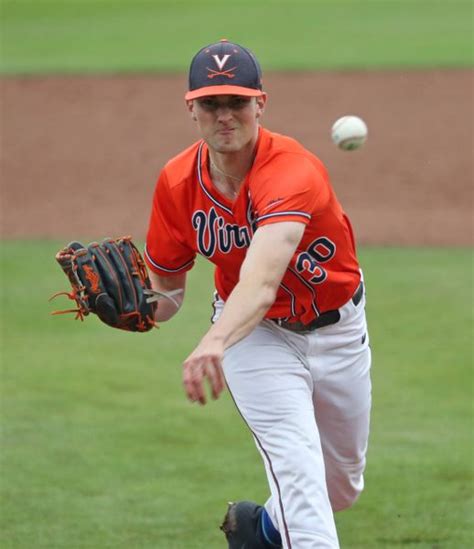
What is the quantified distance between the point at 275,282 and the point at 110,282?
30.4 inches

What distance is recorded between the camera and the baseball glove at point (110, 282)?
4656 millimetres

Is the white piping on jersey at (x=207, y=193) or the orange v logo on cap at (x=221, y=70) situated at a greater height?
the orange v logo on cap at (x=221, y=70)

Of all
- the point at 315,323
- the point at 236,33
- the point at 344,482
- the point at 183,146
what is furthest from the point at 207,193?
the point at 236,33

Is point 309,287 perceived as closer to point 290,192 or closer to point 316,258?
point 316,258

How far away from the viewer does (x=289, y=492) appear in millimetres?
4344

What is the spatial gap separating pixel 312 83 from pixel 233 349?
559 inches

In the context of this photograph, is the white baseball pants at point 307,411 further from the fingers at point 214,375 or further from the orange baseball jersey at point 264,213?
Answer: the fingers at point 214,375

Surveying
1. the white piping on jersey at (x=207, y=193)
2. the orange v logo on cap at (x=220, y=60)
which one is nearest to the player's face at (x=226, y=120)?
the orange v logo on cap at (x=220, y=60)

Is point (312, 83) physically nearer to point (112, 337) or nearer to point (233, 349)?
point (112, 337)

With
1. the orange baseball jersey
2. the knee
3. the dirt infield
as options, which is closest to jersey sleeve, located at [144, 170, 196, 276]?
the orange baseball jersey

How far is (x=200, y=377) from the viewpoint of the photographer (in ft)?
12.8

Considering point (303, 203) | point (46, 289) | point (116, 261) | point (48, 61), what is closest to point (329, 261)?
point (303, 203)

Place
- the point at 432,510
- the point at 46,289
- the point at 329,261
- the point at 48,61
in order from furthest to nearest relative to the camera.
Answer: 1. the point at 48,61
2. the point at 46,289
3. the point at 432,510
4. the point at 329,261

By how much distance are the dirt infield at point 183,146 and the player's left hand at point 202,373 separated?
8.82m
